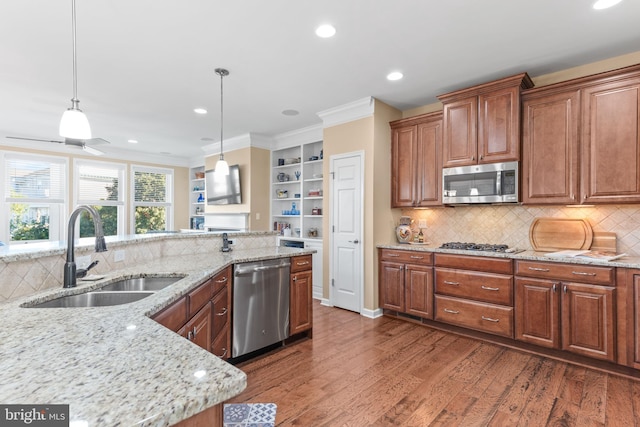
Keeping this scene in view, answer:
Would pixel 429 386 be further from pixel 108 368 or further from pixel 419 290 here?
pixel 108 368

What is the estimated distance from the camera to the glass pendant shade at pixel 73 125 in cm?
175

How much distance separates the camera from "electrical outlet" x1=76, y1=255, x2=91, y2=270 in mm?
1975

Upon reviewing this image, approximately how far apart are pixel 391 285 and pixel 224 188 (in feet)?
12.5

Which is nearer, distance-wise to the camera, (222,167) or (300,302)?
(300,302)

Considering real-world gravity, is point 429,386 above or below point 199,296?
below

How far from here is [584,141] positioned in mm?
2904

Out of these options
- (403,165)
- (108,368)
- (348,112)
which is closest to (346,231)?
(403,165)

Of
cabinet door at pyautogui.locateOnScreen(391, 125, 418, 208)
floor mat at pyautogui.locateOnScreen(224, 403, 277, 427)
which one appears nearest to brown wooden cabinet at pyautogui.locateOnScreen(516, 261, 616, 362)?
cabinet door at pyautogui.locateOnScreen(391, 125, 418, 208)

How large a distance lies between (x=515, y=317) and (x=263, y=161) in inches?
181

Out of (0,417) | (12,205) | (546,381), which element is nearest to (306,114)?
(546,381)

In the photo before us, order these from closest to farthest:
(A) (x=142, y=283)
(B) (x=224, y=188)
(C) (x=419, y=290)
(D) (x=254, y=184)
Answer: (A) (x=142, y=283), (C) (x=419, y=290), (D) (x=254, y=184), (B) (x=224, y=188)

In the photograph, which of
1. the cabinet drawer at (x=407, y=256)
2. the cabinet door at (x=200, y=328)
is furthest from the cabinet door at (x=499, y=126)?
the cabinet door at (x=200, y=328)

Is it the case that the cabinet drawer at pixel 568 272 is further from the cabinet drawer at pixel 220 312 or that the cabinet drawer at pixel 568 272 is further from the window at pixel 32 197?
the window at pixel 32 197

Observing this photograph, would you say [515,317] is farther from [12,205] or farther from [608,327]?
[12,205]
